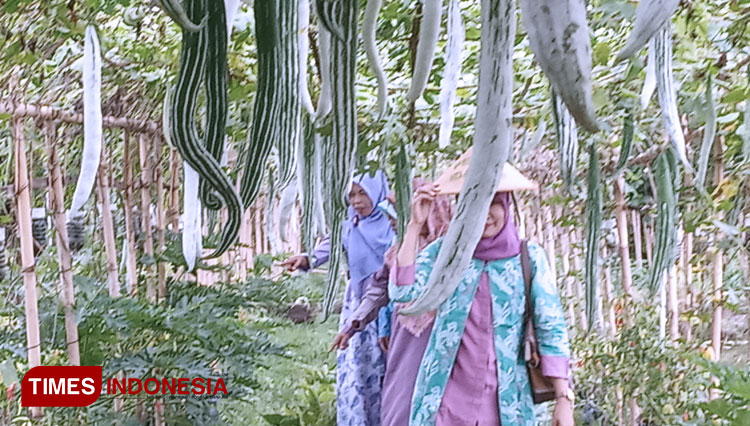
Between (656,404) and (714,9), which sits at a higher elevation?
(714,9)

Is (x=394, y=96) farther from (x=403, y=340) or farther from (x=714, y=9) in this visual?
(x=714, y=9)

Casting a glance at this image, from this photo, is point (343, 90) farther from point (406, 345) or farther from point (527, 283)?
point (406, 345)

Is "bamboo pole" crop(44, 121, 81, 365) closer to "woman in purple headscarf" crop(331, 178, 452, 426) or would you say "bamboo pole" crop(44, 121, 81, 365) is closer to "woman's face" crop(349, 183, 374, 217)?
"woman in purple headscarf" crop(331, 178, 452, 426)

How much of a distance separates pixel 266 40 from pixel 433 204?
2.13 m

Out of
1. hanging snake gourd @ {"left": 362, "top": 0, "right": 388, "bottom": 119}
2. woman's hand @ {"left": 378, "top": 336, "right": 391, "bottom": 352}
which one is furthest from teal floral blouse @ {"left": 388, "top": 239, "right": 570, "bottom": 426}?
hanging snake gourd @ {"left": 362, "top": 0, "right": 388, "bottom": 119}

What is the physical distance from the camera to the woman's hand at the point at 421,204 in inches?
84.8

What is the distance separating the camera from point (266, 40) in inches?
14.0

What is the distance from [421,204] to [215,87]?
1.84 meters

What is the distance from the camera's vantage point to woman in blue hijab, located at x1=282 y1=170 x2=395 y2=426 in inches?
120

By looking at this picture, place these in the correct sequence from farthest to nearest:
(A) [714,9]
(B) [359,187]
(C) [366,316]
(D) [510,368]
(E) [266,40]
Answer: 1. (B) [359,187]
2. (C) [366,316]
3. (D) [510,368]
4. (A) [714,9]
5. (E) [266,40]

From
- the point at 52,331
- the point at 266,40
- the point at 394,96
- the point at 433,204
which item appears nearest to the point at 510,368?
the point at 433,204

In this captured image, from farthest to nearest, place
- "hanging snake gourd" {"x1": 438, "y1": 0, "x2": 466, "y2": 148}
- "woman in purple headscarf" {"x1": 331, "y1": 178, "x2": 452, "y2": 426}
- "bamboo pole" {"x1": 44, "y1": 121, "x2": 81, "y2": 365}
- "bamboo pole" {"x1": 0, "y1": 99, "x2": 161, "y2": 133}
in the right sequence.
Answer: "woman in purple headscarf" {"x1": 331, "y1": 178, "x2": 452, "y2": 426} → "bamboo pole" {"x1": 44, "y1": 121, "x2": 81, "y2": 365} → "bamboo pole" {"x1": 0, "y1": 99, "x2": 161, "y2": 133} → "hanging snake gourd" {"x1": 438, "y1": 0, "x2": 466, "y2": 148}

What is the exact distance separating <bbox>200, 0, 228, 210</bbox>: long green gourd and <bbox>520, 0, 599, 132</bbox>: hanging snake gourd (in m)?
0.18

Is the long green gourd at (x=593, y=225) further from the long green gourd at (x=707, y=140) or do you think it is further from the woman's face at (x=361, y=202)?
the woman's face at (x=361, y=202)
